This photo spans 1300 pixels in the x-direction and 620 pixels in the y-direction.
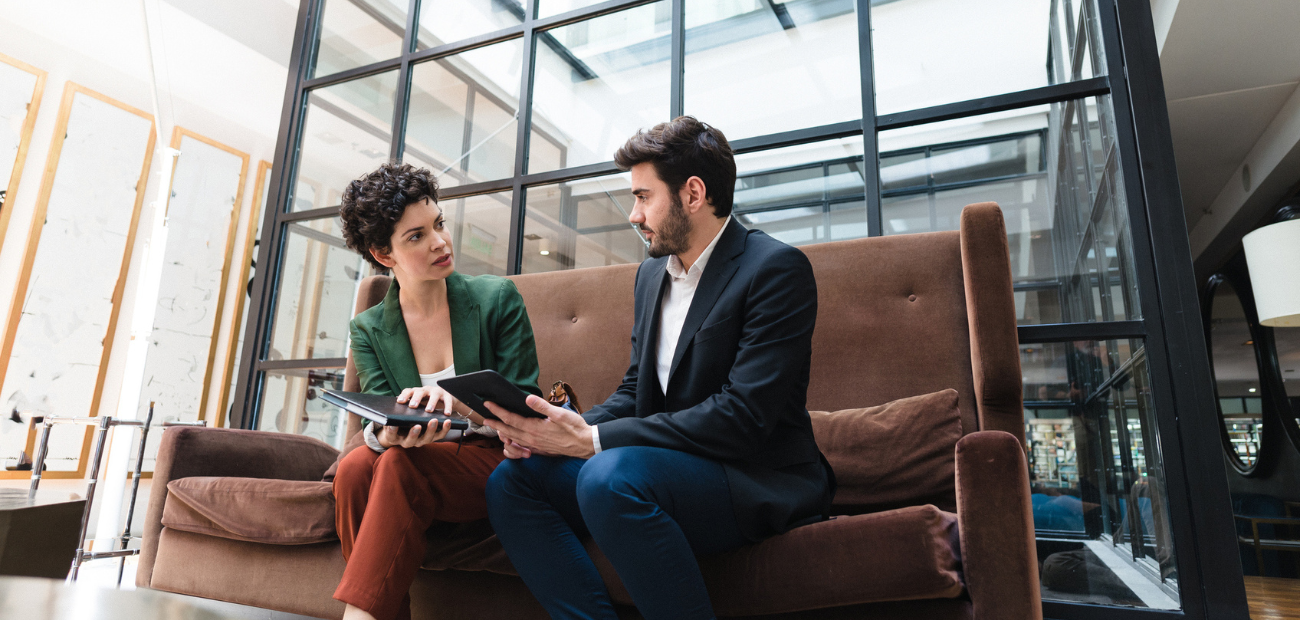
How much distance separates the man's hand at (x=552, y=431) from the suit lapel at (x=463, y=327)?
434mm

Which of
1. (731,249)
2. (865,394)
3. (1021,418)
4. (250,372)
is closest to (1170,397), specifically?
(1021,418)

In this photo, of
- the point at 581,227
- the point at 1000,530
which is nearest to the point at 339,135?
the point at 581,227

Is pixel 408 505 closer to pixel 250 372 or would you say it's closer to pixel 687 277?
pixel 687 277

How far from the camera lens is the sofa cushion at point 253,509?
1586 millimetres

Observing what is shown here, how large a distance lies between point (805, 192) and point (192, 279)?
552 cm

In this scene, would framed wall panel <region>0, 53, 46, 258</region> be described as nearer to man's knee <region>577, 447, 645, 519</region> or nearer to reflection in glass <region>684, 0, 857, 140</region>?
reflection in glass <region>684, 0, 857, 140</region>

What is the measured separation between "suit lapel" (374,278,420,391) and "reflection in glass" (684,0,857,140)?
1.47m

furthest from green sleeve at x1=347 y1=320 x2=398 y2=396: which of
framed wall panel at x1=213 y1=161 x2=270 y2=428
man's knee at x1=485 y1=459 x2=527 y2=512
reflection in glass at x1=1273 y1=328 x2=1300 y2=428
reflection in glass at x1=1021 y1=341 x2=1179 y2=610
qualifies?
reflection in glass at x1=1273 y1=328 x2=1300 y2=428

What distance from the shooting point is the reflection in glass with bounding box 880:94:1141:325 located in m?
2.01

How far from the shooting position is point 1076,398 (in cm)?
198

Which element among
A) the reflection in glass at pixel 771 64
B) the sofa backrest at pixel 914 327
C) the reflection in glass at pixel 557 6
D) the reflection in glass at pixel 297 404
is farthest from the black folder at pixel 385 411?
the reflection in glass at pixel 557 6

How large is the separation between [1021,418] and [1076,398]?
2.21 ft

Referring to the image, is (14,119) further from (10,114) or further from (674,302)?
(674,302)

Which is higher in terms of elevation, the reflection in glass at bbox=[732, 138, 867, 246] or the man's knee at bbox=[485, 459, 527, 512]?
the reflection in glass at bbox=[732, 138, 867, 246]
